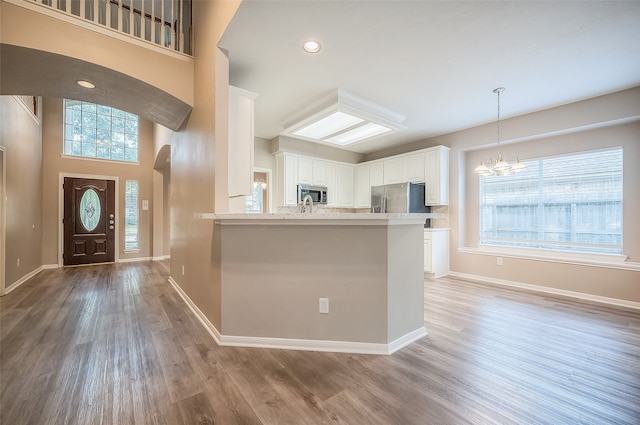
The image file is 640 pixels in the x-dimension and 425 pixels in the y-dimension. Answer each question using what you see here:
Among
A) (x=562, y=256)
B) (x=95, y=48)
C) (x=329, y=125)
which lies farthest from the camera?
(x=329, y=125)

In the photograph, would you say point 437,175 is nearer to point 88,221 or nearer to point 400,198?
point 400,198

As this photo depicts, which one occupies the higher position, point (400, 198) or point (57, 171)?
point (57, 171)

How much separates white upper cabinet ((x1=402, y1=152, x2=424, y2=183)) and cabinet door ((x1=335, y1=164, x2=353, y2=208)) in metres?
1.37

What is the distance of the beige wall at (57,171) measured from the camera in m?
5.55

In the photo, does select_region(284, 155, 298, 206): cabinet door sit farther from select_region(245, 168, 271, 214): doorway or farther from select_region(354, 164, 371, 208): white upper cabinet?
select_region(354, 164, 371, 208): white upper cabinet

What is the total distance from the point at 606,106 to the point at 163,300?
6.58 metres

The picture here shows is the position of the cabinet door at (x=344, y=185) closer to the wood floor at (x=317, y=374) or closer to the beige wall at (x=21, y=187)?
the wood floor at (x=317, y=374)

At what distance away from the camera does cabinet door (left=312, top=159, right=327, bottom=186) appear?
5688 millimetres

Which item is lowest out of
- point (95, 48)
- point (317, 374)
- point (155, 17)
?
point (317, 374)

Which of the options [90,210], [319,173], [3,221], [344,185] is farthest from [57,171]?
[344,185]

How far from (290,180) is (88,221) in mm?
4974

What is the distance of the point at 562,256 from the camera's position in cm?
402

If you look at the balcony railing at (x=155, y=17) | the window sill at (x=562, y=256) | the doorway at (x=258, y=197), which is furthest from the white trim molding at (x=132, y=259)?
the window sill at (x=562, y=256)

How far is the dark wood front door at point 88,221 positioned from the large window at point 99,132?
0.71 metres
